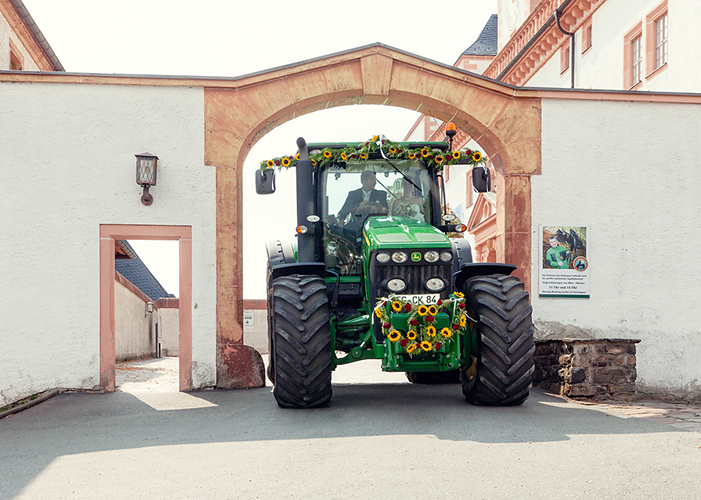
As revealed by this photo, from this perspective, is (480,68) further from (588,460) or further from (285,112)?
(588,460)

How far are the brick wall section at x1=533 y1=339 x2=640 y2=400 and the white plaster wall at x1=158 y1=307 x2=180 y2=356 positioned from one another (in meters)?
20.4

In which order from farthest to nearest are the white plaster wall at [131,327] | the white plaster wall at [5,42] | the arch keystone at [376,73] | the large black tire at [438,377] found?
1. the white plaster wall at [131,327]
2. the white plaster wall at [5,42]
3. the arch keystone at [376,73]
4. the large black tire at [438,377]

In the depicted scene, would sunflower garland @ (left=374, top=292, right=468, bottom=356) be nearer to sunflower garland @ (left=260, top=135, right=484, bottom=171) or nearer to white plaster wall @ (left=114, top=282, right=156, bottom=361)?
sunflower garland @ (left=260, top=135, right=484, bottom=171)

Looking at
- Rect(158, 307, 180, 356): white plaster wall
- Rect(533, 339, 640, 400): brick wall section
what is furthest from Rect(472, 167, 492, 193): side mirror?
Rect(158, 307, 180, 356): white plaster wall

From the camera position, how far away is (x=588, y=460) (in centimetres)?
479

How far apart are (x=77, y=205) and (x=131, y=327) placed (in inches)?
477

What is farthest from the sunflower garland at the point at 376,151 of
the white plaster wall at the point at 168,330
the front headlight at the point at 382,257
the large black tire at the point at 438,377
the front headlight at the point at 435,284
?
the white plaster wall at the point at 168,330

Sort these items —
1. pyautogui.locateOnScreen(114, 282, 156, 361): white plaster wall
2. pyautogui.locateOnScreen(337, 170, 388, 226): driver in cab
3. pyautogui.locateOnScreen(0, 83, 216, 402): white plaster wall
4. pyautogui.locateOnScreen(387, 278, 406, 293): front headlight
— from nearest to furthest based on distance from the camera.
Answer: pyautogui.locateOnScreen(387, 278, 406, 293): front headlight
pyautogui.locateOnScreen(337, 170, 388, 226): driver in cab
pyautogui.locateOnScreen(0, 83, 216, 402): white plaster wall
pyautogui.locateOnScreen(114, 282, 156, 361): white plaster wall

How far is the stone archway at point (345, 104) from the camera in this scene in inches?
387

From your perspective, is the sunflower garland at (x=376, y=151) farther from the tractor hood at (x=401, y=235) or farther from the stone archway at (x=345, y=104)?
the stone archway at (x=345, y=104)

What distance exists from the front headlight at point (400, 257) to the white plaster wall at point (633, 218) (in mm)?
4068

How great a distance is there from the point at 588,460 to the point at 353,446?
5.16 ft

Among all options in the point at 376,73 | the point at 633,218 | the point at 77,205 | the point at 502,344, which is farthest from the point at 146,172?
the point at 633,218

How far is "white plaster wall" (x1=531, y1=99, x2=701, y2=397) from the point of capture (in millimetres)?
10297
